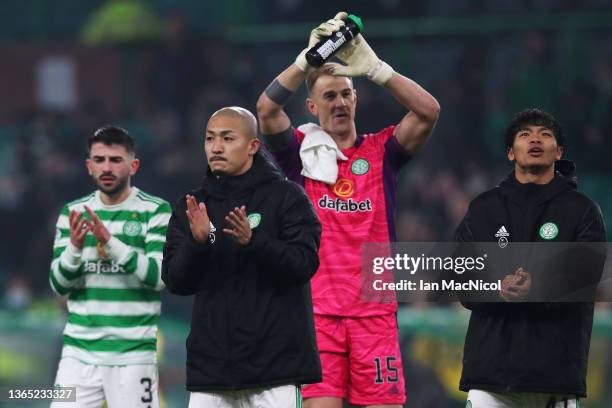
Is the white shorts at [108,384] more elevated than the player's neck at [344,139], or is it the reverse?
the player's neck at [344,139]

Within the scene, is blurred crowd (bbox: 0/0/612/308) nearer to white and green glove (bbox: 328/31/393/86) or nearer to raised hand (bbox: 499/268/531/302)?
white and green glove (bbox: 328/31/393/86)

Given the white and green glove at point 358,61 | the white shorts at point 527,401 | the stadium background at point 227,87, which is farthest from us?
the stadium background at point 227,87

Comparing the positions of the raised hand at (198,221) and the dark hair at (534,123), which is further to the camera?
the dark hair at (534,123)

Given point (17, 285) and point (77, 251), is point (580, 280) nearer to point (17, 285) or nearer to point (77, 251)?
point (77, 251)

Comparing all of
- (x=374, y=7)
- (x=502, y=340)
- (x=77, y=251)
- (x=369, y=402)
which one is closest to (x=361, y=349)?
(x=369, y=402)

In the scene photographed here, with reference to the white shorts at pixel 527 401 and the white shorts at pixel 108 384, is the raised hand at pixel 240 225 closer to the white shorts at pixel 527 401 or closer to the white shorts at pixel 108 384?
the white shorts at pixel 527 401

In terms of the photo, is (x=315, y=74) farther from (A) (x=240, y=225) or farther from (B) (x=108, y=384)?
(B) (x=108, y=384)

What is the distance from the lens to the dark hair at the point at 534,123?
553 cm

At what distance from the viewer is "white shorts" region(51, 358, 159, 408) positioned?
6.20 metres

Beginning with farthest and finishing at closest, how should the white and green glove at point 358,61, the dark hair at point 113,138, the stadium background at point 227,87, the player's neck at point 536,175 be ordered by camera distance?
the stadium background at point 227,87 → the dark hair at point 113,138 → the white and green glove at point 358,61 → the player's neck at point 536,175

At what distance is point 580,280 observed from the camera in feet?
17.4

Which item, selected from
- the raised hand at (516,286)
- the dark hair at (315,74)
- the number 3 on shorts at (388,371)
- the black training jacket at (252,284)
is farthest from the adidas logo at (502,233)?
the dark hair at (315,74)

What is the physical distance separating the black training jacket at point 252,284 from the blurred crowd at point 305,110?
551 centimetres

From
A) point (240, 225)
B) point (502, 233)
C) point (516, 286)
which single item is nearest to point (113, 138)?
point (240, 225)
